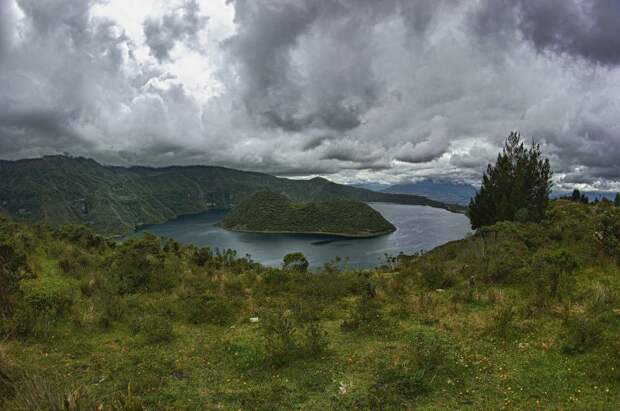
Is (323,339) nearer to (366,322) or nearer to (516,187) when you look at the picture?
(366,322)

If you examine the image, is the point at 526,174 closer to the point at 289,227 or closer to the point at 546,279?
the point at 546,279

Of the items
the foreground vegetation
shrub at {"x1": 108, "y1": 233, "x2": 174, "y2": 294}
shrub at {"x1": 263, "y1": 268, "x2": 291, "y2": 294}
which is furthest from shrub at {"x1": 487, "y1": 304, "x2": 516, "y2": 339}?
shrub at {"x1": 108, "y1": 233, "x2": 174, "y2": 294}

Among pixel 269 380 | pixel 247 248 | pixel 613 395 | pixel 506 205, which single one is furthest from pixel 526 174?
pixel 247 248

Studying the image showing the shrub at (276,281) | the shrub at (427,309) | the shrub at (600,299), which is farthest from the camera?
the shrub at (276,281)

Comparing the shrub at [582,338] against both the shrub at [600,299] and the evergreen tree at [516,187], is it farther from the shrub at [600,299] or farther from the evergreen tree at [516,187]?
the evergreen tree at [516,187]

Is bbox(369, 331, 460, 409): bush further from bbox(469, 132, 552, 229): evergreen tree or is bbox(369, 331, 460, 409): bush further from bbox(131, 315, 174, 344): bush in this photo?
bbox(469, 132, 552, 229): evergreen tree

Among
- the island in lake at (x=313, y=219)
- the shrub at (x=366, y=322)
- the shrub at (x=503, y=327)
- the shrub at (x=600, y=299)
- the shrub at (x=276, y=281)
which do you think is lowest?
the island in lake at (x=313, y=219)

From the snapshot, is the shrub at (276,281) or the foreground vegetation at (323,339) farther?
the shrub at (276,281)

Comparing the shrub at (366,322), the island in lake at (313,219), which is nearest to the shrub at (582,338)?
the shrub at (366,322)
